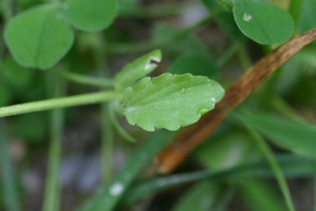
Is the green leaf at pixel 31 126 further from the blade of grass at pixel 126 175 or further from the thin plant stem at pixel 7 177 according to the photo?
the blade of grass at pixel 126 175

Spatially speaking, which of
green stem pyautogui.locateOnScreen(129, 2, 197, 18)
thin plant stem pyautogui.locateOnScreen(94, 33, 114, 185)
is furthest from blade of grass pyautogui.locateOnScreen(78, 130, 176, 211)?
green stem pyautogui.locateOnScreen(129, 2, 197, 18)

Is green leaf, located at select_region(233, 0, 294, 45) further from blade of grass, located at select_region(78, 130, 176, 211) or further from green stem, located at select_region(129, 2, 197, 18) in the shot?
green stem, located at select_region(129, 2, 197, 18)

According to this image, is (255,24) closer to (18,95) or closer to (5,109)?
(5,109)

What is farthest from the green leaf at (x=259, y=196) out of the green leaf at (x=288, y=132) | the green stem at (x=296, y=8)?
the green stem at (x=296, y=8)

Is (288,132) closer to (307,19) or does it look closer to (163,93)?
(307,19)

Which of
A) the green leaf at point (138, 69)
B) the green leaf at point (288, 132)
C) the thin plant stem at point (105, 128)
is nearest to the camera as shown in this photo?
the green leaf at point (138, 69)

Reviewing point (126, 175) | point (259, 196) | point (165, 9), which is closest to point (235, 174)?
point (259, 196)
